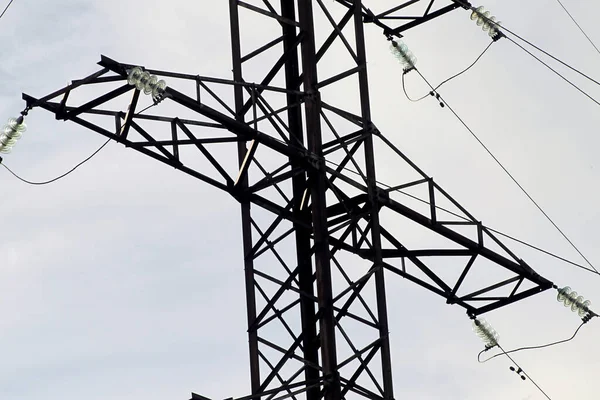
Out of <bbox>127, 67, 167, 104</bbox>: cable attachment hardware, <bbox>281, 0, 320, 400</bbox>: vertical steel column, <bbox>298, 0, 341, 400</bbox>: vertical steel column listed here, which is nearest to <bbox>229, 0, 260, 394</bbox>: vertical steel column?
<bbox>281, 0, 320, 400</bbox>: vertical steel column

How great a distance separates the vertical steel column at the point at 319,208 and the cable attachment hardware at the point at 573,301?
4820mm

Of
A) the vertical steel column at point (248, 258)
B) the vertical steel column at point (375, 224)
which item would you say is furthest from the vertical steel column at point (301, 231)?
the vertical steel column at point (375, 224)

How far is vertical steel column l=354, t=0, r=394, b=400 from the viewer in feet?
84.4

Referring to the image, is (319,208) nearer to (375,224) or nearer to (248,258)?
(375,224)

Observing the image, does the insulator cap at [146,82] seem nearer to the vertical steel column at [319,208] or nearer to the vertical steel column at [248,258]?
the vertical steel column at [248,258]

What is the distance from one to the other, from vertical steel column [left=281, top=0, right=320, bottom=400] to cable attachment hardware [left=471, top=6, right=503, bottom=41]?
4175 millimetres

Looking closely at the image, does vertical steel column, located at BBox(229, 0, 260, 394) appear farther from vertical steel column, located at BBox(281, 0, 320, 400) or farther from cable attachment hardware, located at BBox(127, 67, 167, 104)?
cable attachment hardware, located at BBox(127, 67, 167, 104)

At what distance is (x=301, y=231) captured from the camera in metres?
26.2

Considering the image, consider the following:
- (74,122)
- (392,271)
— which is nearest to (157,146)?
(74,122)

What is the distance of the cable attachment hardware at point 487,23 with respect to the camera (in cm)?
2952

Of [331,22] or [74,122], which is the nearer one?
[74,122]

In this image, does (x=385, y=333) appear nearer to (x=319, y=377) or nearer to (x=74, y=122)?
(x=319, y=377)

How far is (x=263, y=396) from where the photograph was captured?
961 inches

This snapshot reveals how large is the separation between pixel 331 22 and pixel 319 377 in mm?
5731
